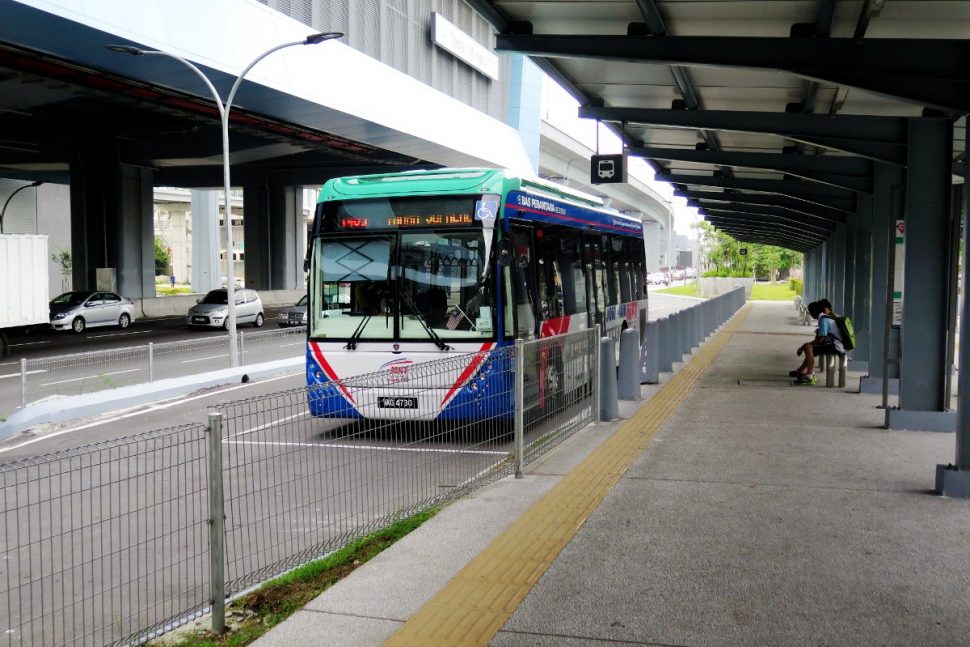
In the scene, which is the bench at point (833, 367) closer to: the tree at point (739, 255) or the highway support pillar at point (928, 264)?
the highway support pillar at point (928, 264)

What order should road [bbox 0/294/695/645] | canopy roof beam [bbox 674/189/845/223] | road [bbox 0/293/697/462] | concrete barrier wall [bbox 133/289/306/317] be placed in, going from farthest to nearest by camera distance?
concrete barrier wall [bbox 133/289/306/317] → canopy roof beam [bbox 674/189/845/223] → road [bbox 0/293/697/462] → road [bbox 0/294/695/645]

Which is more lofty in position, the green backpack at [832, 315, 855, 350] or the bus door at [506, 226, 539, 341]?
the bus door at [506, 226, 539, 341]

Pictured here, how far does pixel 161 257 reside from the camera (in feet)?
416

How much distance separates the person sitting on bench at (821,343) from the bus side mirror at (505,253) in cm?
618

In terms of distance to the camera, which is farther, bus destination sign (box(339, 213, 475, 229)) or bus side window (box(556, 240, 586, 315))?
bus side window (box(556, 240, 586, 315))

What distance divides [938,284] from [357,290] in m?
6.45

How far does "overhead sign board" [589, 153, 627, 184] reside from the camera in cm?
1712

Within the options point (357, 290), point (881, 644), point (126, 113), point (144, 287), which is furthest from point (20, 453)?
point (144, 287)

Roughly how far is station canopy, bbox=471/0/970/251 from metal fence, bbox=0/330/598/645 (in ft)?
10.9

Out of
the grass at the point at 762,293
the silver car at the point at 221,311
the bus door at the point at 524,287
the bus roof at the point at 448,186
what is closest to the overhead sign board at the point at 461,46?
the silver car at the point at 221,311

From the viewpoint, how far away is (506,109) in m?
58.5

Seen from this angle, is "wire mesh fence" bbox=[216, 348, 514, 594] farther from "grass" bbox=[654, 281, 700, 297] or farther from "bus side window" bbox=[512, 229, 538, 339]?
"grass" bbox=[654, 281, 700, 297]

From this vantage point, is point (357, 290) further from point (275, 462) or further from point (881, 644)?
point (881, 644)

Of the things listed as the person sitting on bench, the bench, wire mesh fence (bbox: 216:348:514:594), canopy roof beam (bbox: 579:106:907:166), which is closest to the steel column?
the person sitting on bench
